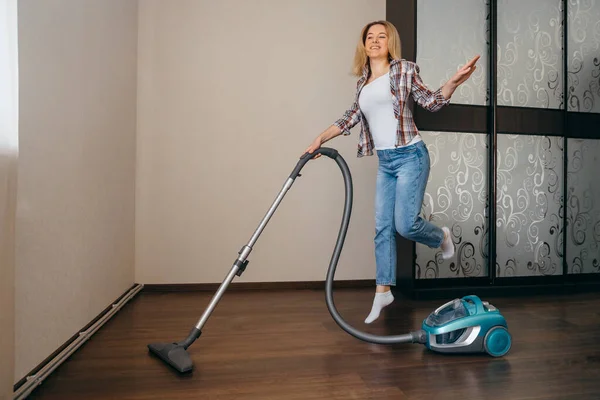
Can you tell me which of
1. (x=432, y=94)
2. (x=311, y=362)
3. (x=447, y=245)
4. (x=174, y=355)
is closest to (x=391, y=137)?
(x=432, y=94)

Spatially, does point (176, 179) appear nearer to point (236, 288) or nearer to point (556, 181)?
point (236, 288)

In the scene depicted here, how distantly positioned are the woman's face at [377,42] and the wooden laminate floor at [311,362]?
1.25 m

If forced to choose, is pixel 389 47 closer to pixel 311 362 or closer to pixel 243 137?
pixel 243 137

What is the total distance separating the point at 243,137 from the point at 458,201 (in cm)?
140

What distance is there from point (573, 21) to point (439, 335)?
2474 millimetres

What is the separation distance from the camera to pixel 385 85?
6.36ft

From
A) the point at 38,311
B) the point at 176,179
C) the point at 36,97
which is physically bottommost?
the point at 38,311

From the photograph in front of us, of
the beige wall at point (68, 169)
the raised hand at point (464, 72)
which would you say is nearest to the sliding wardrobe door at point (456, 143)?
the raised hand at point (464, 72)

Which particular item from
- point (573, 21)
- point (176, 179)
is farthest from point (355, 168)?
point (573, 21)

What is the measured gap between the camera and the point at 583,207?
9.48 ft

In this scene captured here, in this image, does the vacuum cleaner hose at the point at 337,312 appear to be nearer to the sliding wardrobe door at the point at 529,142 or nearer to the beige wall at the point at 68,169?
the beige wall at the point at 68,169

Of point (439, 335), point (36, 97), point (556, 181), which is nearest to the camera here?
point (36, 97)

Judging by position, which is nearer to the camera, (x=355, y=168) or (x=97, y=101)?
(x=97, y=101)

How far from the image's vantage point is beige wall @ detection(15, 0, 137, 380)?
1.26 metres
